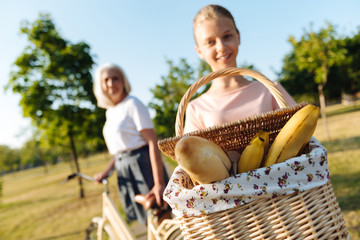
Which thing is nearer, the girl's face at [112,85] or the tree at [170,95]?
the girl's face at [112,85]

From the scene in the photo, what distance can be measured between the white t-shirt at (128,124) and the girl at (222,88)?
759 millimetres

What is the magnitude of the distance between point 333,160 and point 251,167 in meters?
7.19

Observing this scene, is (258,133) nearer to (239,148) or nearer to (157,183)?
(239,148)

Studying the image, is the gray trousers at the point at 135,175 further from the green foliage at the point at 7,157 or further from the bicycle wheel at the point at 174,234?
the green foliage at the point at 7,157

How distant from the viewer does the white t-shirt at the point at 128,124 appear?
2154 millimetres

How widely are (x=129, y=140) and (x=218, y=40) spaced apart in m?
1.24

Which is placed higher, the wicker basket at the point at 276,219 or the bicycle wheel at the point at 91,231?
the wicker basket at the point at 276,219

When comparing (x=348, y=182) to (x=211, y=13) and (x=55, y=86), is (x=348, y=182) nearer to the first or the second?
(x=211, y=13)

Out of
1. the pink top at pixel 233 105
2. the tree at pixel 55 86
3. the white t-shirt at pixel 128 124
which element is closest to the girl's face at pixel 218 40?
the pink top at pixel 233 105

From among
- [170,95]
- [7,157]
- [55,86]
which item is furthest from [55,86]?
[7,157]

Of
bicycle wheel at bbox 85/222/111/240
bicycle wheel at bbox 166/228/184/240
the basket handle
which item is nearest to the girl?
the basket handle

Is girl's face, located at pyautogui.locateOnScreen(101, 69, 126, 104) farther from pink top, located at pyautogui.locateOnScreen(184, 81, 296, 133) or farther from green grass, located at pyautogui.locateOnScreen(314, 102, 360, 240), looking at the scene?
green grass, located at pyautogui.locateOnScreen(314, 102, 360, 240)

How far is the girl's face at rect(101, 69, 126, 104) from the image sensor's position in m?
2.43

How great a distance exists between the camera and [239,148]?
1.20 m
